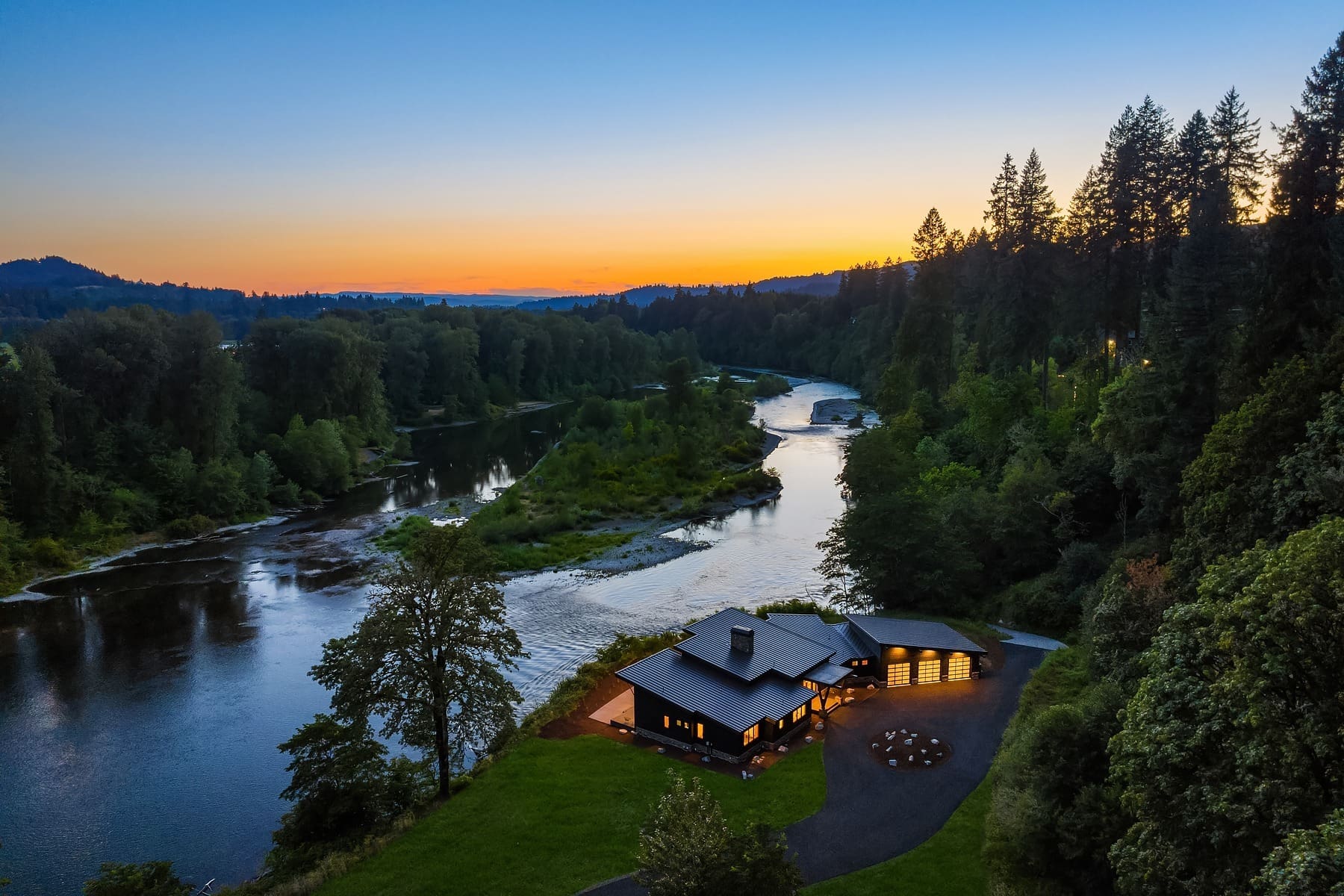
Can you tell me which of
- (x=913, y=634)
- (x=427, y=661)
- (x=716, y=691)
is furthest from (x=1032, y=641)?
(x=427, y=661)

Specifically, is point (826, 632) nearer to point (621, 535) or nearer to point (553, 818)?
point (553, 818)

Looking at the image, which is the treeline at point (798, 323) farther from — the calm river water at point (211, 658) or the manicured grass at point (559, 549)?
the calm river water at point (211, 658)

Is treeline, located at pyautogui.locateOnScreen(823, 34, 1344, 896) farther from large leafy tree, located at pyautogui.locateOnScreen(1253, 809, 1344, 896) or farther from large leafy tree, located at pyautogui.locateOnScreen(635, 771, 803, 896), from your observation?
large leafy tree, located at pyautogui.locateOnScreen(635, 771, 803, 896)

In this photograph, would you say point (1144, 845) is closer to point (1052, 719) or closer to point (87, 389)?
point (1052, 719)

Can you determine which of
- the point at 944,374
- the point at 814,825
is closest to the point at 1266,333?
the point at 814,825

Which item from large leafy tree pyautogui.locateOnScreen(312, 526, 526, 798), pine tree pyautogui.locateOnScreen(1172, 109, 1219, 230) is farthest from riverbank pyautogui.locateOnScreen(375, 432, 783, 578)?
pine tree pyautogui.locateOnScreen(1172, 109, 1219, 230)
